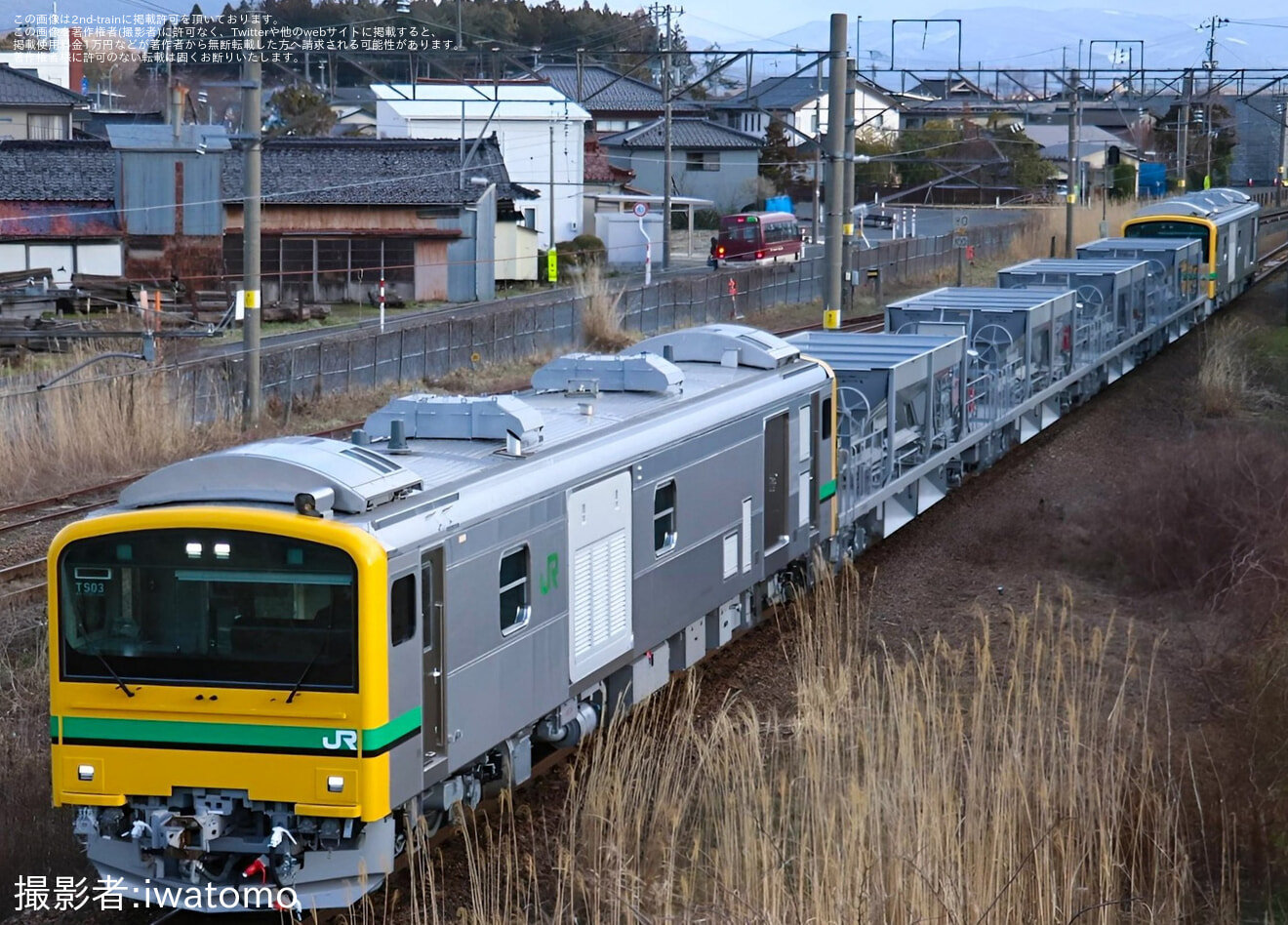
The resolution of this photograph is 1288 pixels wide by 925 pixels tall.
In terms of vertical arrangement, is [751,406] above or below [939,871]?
above

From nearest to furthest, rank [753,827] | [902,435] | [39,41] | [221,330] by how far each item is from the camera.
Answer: [753,827] → [902,435] → [221,330] → [39,41]

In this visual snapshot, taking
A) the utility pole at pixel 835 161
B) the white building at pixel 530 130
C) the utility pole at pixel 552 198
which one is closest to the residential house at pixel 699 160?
the white building at pixel 530 130

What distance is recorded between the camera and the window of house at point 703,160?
66.8 metres

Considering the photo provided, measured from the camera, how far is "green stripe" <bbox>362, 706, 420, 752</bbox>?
25.5ft

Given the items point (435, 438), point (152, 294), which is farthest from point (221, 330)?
point (435, 438)

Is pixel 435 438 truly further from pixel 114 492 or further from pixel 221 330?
pixel 221 330

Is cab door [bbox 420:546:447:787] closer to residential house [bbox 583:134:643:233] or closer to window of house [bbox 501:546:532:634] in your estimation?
window of house [bbox 501:546:532:634]

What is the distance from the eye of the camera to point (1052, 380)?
23.7 metres

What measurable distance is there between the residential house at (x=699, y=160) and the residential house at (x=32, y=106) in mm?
20345

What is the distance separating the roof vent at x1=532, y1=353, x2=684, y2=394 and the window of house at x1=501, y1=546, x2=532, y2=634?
3215 millimetres

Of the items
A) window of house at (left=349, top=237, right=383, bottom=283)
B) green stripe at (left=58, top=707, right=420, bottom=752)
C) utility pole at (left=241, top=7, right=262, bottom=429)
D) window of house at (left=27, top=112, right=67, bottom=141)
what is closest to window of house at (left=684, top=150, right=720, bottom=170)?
window of house at (left=27, top=112, right=67, bottom=141)

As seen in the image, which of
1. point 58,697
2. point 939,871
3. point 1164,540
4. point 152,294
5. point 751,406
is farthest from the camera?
point 152,294

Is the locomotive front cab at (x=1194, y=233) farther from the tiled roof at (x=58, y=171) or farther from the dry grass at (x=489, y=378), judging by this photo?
the tiled roof at (x=58, y=171)

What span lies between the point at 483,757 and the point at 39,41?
8667 cm
